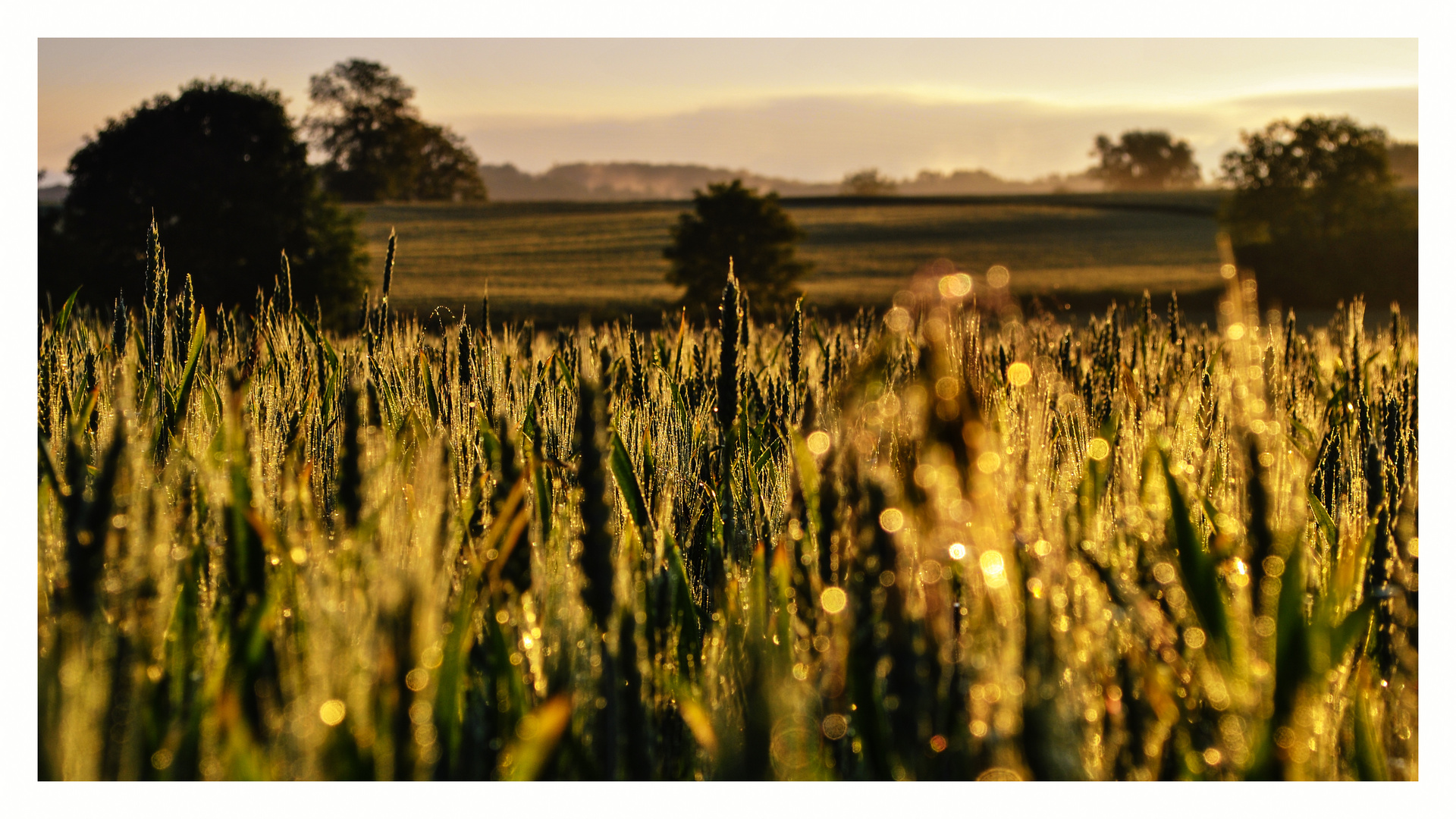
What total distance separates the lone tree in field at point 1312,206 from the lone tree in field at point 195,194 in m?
18.9

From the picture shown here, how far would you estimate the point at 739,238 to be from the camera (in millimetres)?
17281

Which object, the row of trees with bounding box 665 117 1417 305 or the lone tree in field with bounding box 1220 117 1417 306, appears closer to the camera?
the row of trees with bounding box 665 117 1417 305

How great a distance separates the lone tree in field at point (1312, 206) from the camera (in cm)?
1988

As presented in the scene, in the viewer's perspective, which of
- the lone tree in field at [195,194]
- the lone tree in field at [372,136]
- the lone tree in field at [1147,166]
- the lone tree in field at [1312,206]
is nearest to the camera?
the lone tree in field at [195,194]

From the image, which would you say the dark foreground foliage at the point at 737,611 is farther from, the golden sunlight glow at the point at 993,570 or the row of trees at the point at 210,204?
the row of trees at the point at 210,204

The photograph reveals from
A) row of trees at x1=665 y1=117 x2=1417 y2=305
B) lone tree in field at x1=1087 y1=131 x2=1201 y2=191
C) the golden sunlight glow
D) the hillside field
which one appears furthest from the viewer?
lone tree in field at x1=1087 y1=131 x2=1201 y2=191

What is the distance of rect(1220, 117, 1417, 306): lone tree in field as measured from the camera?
19.9 metres

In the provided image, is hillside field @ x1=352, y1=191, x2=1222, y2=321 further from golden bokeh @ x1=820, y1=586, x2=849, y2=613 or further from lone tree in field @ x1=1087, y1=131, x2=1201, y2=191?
golden bokeh @ x1=820, y1=586, x2=849, y2=613

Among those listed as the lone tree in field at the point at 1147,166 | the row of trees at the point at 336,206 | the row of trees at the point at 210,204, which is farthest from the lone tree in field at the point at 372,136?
the lone tree in field at the point at 1147,166

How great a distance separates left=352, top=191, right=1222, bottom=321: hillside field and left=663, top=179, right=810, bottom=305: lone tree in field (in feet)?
3.25

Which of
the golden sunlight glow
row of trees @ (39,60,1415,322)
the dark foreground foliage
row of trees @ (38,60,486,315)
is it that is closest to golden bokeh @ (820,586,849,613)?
the dark foreground foliage

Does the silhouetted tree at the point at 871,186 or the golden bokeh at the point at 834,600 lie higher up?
the silhouetted tree at the point at 871,186

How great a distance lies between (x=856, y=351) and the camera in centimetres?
255

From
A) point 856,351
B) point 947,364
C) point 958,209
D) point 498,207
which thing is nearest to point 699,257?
point 856,351
